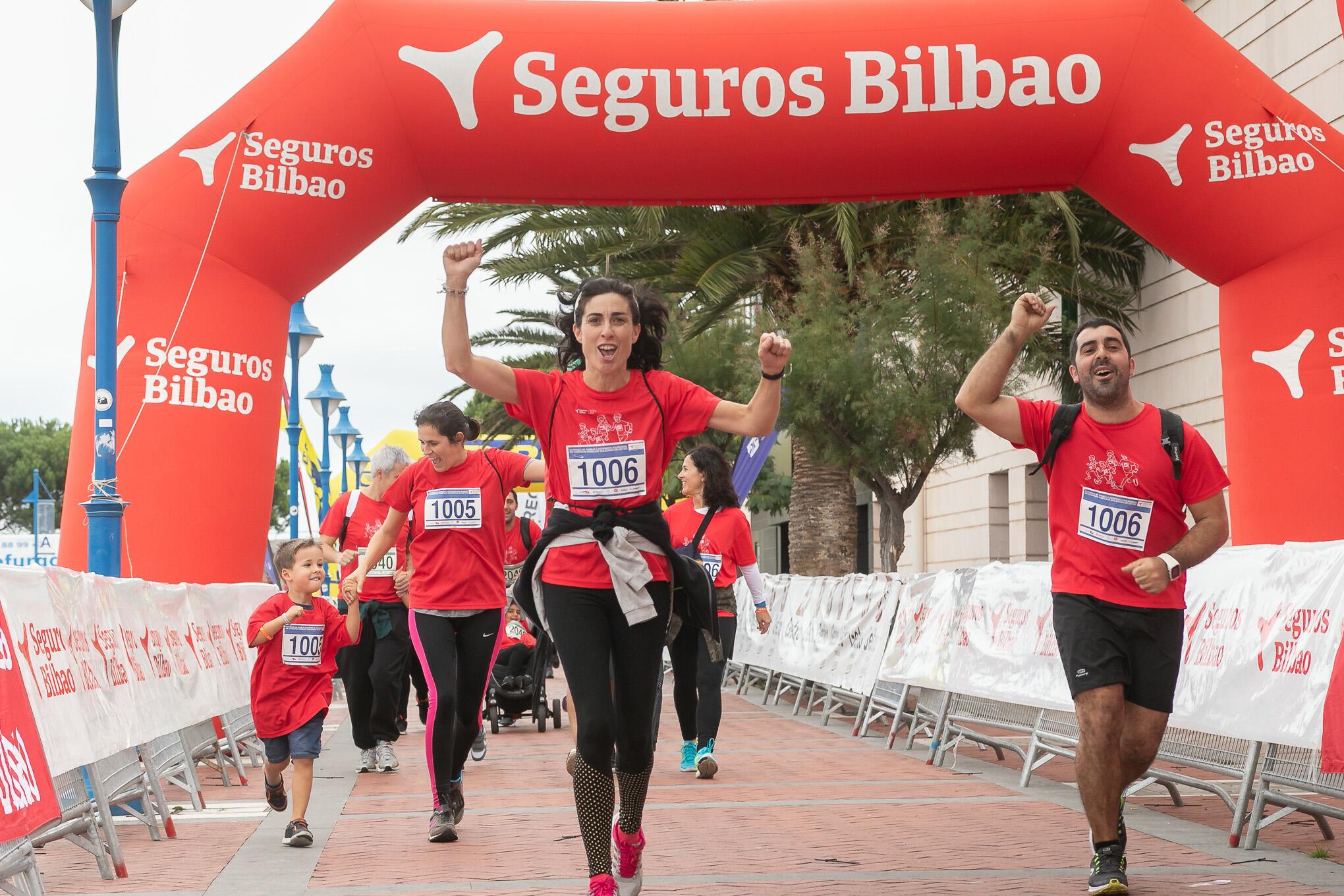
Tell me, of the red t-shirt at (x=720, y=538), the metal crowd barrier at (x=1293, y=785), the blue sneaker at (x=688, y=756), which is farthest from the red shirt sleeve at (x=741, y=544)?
the metal crowd barrier at (x=1293, y=785)

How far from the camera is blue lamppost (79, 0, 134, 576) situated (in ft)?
28.8

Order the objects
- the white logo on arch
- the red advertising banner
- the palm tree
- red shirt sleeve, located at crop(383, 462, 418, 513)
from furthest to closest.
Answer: the palm tree → the white logo on arch → red shirt sleeve, located at crop(383, 462, 418, 513) → the red advertising banner

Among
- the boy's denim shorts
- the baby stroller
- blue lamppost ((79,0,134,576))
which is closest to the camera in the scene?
the boy's denim shorts

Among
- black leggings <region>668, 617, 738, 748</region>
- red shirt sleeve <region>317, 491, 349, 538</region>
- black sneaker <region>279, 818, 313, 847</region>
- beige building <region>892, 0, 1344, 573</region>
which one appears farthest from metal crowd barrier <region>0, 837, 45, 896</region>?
beige building <region>892, 0, 1344, 573</region>

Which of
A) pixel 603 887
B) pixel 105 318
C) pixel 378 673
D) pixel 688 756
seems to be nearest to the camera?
pixel 603 887

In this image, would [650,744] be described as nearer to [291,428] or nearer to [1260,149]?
[1260,149]

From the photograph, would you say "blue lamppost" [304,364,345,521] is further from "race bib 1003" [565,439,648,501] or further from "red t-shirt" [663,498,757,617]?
"race bib 1003" [565,439,648,501]

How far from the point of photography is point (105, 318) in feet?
28.9

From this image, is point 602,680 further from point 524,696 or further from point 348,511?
point 524,696

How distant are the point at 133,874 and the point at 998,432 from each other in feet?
12.6

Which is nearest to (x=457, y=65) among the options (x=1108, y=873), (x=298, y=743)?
(x=298, y=743)

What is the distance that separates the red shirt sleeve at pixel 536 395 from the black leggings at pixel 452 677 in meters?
2.37

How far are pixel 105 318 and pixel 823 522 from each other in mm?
11879

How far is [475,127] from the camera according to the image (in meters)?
10.2
